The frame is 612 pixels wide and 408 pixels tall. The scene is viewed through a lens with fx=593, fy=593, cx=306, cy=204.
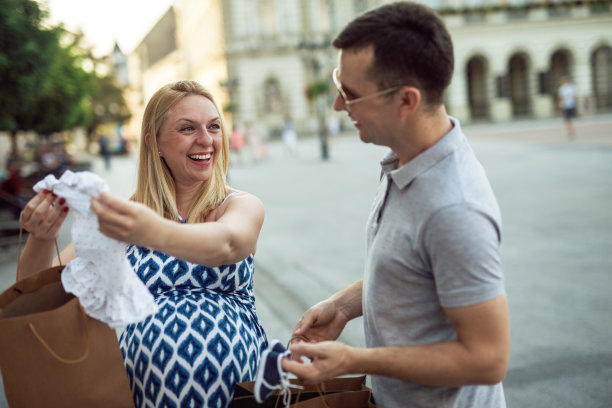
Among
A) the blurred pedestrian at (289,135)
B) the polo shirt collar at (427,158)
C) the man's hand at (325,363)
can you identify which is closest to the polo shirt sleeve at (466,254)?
the polo shirt collar at (427,158)

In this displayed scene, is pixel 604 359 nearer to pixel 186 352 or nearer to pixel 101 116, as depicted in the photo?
pixel 186 352

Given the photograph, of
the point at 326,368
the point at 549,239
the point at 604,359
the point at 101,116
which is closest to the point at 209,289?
the point at 326,368

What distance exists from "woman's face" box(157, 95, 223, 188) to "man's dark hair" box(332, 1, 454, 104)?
89 cm

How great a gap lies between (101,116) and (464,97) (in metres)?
30.1

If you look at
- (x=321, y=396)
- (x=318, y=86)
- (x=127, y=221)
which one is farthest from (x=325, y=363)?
(x=318, y=86)

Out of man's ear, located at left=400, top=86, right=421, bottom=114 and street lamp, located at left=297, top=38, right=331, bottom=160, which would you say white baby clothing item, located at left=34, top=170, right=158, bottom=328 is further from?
street lamp, located at left=297, top=38, right=331, bottom=160

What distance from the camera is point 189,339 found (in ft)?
6.54

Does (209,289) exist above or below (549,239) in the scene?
above

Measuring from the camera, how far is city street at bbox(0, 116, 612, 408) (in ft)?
13.1

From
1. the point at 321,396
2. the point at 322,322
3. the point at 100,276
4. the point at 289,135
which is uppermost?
the point at 289,135

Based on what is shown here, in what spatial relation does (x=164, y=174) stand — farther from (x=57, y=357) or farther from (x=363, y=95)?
(x=363, y=95)

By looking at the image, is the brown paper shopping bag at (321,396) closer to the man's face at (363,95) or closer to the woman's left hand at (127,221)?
the woman's left hand at (127,221)

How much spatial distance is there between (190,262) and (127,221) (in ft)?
1.31

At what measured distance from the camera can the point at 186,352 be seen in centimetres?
198
